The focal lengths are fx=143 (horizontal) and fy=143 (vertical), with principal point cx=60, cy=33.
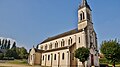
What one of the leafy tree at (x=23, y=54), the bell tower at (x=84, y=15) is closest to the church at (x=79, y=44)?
the bell tower at (x=84, y=15)

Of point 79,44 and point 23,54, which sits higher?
point 79,44

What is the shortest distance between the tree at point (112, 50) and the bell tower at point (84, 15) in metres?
10.4

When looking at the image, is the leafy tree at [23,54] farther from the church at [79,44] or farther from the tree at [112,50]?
the tree at [112,50]

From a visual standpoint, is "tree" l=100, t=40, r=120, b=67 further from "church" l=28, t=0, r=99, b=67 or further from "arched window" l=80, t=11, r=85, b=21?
"arched window" l=80, t=11, r=85, b=21

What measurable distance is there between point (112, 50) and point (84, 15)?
15275 mm

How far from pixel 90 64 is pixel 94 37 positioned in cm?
890

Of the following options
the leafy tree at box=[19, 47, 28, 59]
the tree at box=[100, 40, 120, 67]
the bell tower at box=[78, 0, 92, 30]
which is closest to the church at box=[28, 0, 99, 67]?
the bell tower at box=[78, 0, 92, 30]

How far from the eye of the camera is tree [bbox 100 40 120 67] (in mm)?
33500

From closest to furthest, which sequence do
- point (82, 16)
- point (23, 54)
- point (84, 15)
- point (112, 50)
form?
point (112, 50) → point (84, 15) → point (82, 16) → point (23, 54)

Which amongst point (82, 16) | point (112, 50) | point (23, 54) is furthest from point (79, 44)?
point (23, 54)

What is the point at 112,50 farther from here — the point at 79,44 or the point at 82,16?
the point at 82,16

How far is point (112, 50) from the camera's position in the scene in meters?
33.6

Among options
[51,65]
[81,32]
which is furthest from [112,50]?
[51,65]

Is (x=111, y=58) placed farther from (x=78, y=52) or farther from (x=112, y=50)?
(x=78, y=52)
